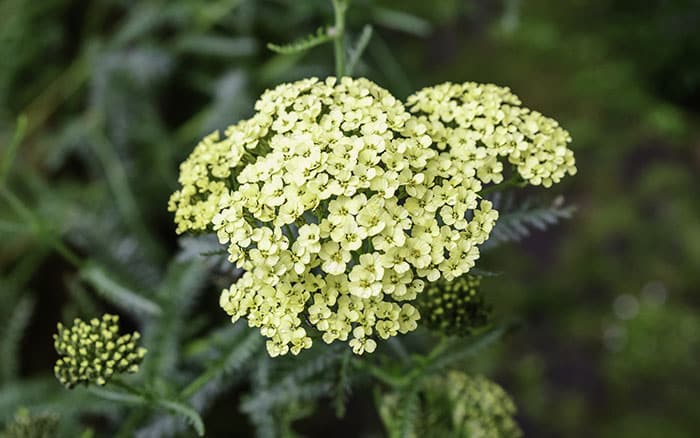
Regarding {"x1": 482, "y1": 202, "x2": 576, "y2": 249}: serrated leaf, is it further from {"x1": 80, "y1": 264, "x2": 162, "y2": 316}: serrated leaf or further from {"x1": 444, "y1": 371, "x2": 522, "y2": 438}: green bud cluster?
{"x1": 80, "y1": 264, "x2": 162, "y2": 316}: serrated leaf

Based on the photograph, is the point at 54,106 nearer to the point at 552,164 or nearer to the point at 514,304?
the point at 514,304

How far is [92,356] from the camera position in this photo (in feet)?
5.32

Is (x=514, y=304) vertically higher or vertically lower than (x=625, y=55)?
lower

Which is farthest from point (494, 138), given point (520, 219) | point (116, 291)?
point (116, 291)

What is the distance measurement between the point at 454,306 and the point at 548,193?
2.73 m

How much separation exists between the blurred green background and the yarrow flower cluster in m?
1.41

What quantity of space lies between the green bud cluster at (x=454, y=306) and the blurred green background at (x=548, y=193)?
1447 mm

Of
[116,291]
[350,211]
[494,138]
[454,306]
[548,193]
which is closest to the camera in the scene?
[350,211]

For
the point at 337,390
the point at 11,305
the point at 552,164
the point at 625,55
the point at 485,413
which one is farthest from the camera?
the point at 625,55

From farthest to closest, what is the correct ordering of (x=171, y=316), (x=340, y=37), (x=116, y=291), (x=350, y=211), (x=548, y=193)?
(x=548, y=193)
(x=171, y=316)
(x=116, y=291)
(x=340, y=37)
(x=350, y=211)

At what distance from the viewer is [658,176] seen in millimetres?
4316

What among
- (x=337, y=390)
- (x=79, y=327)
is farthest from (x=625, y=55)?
(x=79, y=327)

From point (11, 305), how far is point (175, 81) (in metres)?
1.55

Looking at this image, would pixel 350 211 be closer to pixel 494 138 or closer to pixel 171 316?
pixel 494 138
